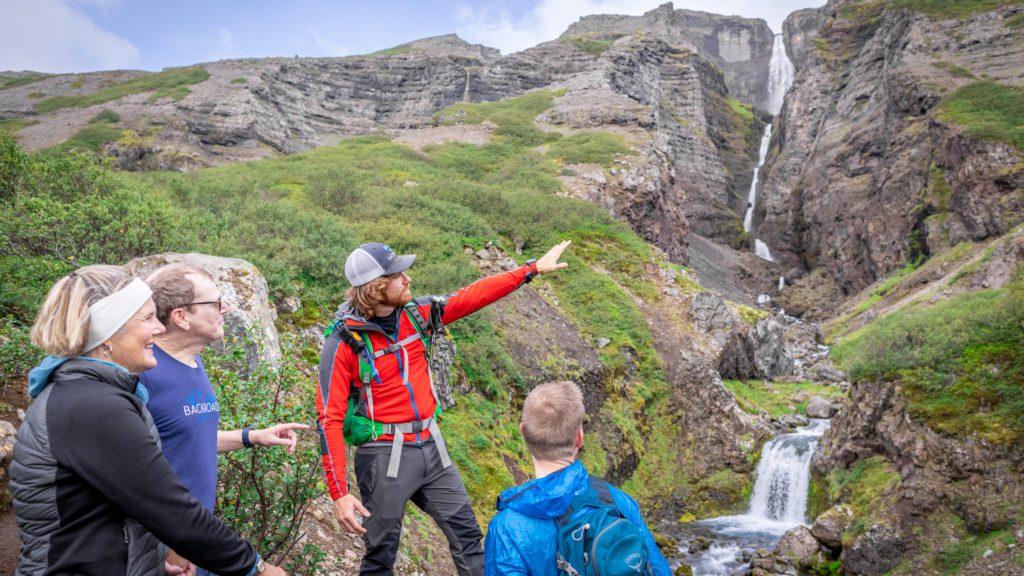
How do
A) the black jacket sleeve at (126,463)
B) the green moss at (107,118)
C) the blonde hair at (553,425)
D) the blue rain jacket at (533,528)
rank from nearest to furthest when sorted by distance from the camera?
the black jacket sleeve at (126,463) < the blue rain jacket at (533,528) < the blonde hair at (553,425) < the green moss at (107,118)

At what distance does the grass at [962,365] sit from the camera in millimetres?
10531

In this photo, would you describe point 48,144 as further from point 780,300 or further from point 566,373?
point 780,300

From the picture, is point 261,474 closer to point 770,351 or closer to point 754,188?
→ point 770,351

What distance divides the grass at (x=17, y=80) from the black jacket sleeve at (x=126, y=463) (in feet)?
214

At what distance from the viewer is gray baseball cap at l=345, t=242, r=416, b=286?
3.56 meters

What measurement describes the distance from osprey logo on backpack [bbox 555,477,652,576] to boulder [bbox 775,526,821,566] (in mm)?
11170

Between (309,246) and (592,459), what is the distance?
815cm

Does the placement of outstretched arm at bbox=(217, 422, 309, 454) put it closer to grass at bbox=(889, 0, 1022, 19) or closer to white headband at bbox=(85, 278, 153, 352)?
white headband at bbox=(85, 278, 153, 352)

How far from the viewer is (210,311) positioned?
2.71 m

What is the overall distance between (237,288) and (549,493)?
5444 millimetres

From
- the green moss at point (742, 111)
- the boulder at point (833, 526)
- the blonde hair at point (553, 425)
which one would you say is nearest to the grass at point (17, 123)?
the blonde hair at point (553, 425)

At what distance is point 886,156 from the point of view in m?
39.7

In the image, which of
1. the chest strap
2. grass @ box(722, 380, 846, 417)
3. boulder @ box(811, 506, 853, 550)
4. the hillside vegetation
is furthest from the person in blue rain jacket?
grass @ box(722, 380, 846, 417)

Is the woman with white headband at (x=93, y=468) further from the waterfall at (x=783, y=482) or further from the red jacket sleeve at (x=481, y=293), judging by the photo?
the waterfall at (x=783, y=482)
